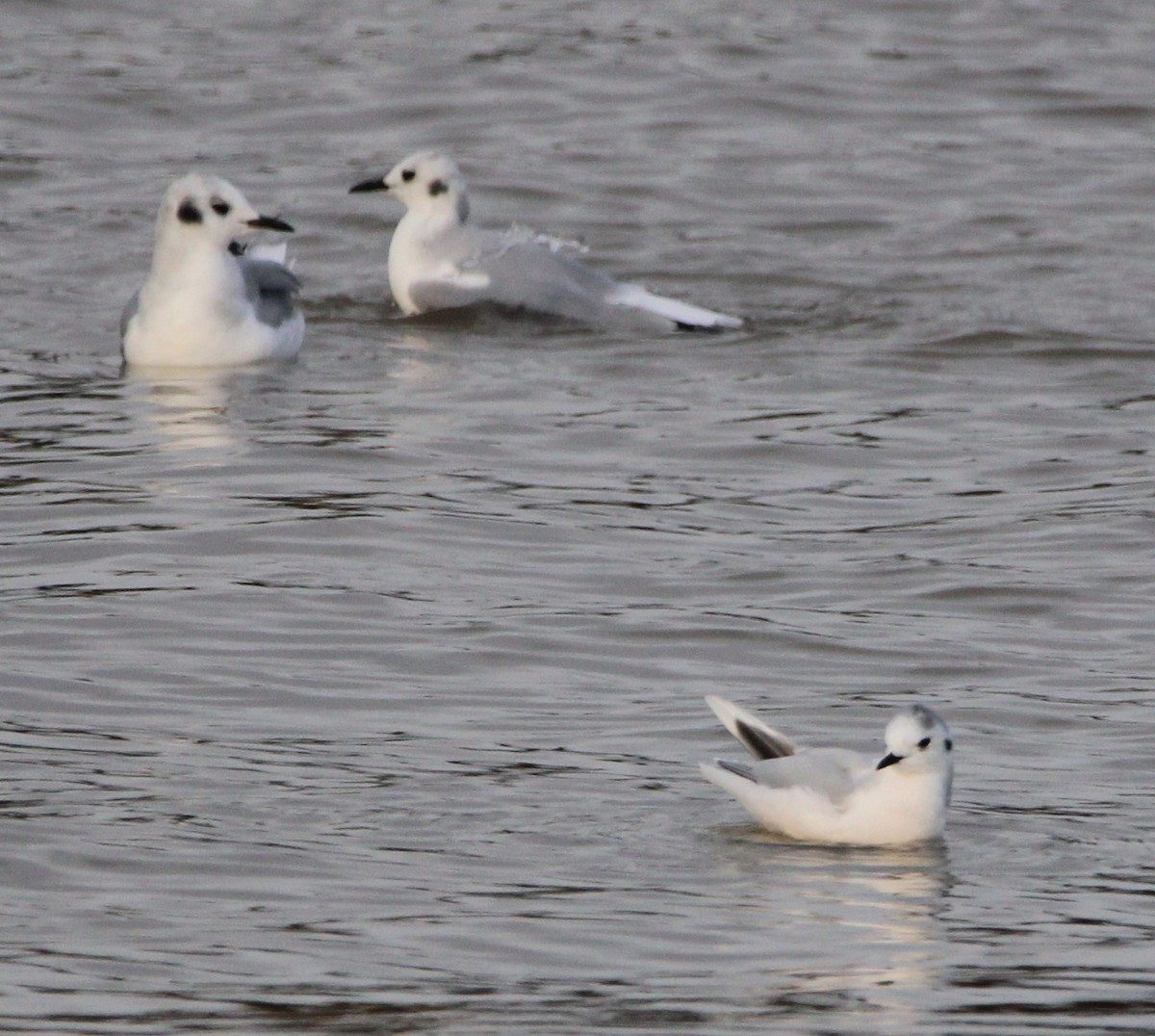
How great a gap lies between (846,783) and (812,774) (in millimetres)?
106

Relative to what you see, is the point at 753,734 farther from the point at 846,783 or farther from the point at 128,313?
the point at 128,313

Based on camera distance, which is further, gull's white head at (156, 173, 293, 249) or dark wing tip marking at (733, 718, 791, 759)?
gull's white head at (156, 173, 293, 249)

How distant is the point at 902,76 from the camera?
22047 millimetres

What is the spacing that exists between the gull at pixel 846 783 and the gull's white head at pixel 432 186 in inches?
327

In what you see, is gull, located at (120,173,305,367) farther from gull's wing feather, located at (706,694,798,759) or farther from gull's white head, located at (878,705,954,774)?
gull's white head, located at (878,705,954,774)

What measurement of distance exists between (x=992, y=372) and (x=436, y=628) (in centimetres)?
539

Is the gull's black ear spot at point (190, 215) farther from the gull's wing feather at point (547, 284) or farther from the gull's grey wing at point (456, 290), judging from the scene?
the gull's wing feather at point (547, 284)

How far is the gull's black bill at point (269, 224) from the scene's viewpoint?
541 inches

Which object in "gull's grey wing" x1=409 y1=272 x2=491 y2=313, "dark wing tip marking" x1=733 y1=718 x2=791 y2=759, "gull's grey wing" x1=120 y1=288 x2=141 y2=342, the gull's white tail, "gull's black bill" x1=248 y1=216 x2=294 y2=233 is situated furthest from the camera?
"gull's grey wing" x1=409 y1=272 x2=491 y2=313

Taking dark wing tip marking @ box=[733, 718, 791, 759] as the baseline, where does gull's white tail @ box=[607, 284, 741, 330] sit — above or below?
below

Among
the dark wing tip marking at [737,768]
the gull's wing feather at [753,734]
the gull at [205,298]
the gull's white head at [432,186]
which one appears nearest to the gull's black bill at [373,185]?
the gull's white head at [432,186]

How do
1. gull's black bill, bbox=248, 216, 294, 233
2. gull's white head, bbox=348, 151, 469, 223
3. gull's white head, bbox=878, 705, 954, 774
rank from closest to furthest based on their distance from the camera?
gull's white head, bbox=878, 705, 954, 774
gull's black bill, bbox=248, 216, 294, 233
gull's white head, bbox=348, 151, 469, 223

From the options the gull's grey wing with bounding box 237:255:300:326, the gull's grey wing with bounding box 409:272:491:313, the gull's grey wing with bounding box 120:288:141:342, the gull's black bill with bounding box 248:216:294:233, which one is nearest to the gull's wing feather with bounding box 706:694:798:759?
the gull's black bill with bounding box 248:216:294:233

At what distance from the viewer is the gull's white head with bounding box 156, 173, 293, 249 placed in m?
14.0
